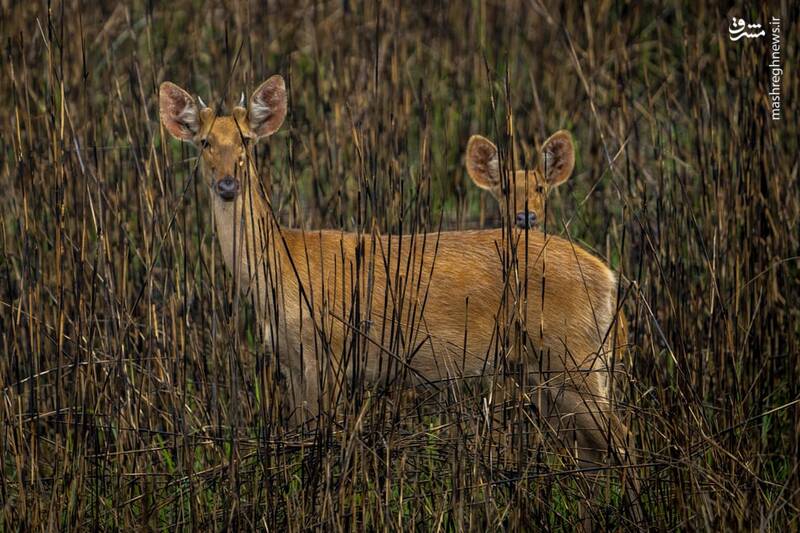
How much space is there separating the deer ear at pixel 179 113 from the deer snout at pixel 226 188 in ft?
0.90

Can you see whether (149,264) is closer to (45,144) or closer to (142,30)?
(45,144)

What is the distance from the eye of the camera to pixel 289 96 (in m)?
4.16

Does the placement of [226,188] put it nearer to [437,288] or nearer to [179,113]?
[179,113]

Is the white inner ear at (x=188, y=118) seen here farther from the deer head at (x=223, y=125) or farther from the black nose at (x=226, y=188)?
the black nose at (x=226, y=188)

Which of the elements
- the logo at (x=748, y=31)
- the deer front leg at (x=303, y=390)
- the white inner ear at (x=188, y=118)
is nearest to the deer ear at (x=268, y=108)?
the white inner ear at (x=188, y=118)

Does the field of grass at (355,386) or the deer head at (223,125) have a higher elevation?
the deer head at (223,125)

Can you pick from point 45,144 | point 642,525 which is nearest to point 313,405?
point 642,525

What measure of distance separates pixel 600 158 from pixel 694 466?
321 centimetres

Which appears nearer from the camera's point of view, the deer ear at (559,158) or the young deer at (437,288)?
the young deer at (437,288)

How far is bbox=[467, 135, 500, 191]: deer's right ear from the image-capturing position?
16.9ft

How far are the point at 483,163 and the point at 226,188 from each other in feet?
4.76

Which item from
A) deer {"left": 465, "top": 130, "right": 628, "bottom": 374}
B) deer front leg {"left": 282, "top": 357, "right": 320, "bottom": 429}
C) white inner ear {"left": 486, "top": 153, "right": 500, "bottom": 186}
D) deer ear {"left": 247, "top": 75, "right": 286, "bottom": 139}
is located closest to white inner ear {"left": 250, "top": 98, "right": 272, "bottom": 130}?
deer ear {"left": 247, "top": 75, "right": 286, "bottom": 139}

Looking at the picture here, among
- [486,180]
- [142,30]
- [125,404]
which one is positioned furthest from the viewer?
[142,30]

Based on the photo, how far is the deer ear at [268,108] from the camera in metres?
4.31
